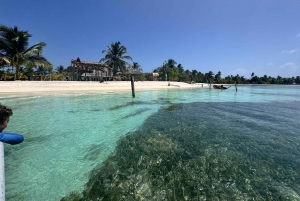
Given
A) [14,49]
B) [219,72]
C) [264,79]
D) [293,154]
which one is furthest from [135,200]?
[264,79]

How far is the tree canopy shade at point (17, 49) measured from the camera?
24.1m

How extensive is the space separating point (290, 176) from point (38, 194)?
5268 millimetres

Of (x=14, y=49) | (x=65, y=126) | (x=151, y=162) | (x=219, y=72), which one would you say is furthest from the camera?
(x=219, y=72)

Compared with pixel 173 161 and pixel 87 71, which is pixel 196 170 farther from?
pixel 87 71

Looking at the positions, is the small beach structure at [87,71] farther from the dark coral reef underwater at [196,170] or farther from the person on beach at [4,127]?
the person on beach at [4,127]

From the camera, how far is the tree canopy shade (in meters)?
24.1

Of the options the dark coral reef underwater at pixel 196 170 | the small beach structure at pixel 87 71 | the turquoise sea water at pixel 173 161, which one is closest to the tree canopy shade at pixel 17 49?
the small beach structure at pixel 87 71

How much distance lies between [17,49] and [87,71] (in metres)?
13.4

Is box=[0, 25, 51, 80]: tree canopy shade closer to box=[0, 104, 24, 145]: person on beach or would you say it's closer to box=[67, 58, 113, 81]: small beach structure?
box=[67, 58, 113, 81]: small beach structure

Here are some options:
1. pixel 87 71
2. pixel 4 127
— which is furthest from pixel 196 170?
pixel 87 71

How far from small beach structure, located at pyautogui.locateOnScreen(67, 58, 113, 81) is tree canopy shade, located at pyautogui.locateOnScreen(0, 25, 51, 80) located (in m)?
7.30

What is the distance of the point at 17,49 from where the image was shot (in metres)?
25.4

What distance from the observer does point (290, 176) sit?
3.43m

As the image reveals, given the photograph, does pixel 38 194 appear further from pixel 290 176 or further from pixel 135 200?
pixel 290 176
